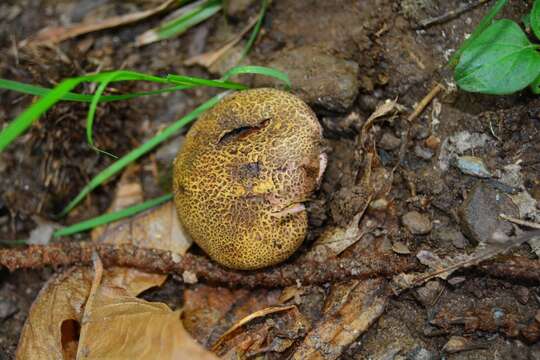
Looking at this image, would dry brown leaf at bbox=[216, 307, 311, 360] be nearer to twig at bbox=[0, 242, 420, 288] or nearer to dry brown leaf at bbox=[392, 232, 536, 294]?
twig at bbox=[0, 242, 420, 288]

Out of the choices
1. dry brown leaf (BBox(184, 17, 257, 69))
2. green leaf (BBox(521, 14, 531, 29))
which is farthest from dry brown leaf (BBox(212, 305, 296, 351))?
green leaf (BBox(521, 14, 531, 29))

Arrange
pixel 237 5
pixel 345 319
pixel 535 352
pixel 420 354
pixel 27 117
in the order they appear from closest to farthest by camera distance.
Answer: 1. pixel 27 117
2. pixel 535 352
3. pixel 420 354
4. pixel 345 319
5. pixel 237 5

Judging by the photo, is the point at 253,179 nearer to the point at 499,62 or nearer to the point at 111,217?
the point at 111,217

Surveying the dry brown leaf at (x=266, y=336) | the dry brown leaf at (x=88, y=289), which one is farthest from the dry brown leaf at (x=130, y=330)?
the dry brown leaf at (x=266, y=336)

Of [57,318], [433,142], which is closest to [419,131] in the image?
[433,142]

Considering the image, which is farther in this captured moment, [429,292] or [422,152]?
[422,152]

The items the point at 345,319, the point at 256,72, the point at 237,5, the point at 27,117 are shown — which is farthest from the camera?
the point at 237,5

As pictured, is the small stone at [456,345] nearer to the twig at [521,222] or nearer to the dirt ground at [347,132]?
the dirt ground at [347,132]
